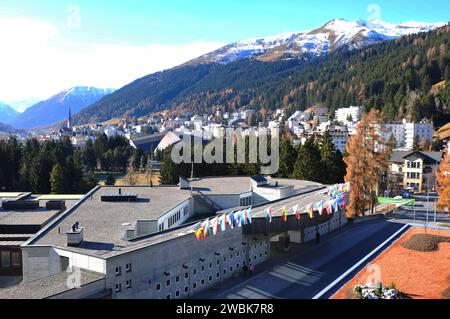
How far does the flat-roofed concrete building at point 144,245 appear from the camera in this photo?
1891cm

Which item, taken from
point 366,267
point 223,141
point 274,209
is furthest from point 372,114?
point 223,141

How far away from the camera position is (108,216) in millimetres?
27062

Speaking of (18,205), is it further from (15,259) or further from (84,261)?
(84,261)

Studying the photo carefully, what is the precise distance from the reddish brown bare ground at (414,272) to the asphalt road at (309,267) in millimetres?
1242

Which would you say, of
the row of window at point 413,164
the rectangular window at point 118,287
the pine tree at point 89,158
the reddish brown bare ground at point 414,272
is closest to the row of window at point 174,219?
the rectangular window at point 118,287

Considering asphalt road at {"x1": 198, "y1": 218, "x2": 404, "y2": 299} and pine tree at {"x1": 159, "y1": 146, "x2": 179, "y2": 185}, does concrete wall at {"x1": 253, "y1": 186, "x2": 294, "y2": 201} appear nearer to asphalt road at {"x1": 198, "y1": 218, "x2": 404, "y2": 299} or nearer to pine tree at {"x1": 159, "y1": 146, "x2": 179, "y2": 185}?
asphalt road at {"x1": 198, "y1": 218, "x2": 404, "y2": 299}

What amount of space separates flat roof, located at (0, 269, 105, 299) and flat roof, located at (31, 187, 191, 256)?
122 cm

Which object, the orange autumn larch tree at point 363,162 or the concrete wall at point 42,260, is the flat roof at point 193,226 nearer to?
the concrete wall at point 42,260

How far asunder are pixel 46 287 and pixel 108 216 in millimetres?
9766

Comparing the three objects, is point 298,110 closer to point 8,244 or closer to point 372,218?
point 372,218

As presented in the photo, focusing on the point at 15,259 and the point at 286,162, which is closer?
the point at 15,259

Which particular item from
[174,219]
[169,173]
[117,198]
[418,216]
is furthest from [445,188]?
[169,173]

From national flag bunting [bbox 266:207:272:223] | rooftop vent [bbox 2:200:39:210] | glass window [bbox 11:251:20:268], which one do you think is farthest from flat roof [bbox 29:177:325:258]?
rooftop vent [bbox 2:200:39:210]

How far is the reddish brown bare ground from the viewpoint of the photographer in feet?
70.7
